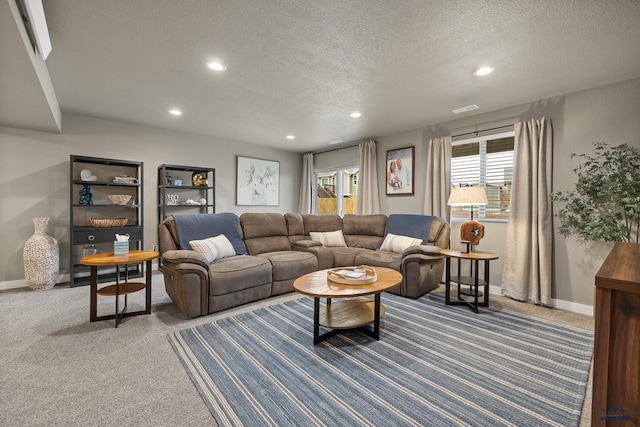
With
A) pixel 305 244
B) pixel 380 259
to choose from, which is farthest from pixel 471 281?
pixel 305 244

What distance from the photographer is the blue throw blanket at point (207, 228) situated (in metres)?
3.23

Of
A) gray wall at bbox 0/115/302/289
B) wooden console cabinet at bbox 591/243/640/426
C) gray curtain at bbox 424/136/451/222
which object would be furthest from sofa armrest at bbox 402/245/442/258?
gray wall at bbox 0/115/302/289

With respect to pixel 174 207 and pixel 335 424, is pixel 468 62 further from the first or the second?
pixel 174 207

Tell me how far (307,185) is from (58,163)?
14.0ft

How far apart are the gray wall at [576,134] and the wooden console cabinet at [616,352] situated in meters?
3.09

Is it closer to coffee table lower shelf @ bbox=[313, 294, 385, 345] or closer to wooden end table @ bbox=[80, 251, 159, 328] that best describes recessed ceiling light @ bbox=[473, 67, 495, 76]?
coffee table lower shelf @ bbox=[313, 294, 385, 345]

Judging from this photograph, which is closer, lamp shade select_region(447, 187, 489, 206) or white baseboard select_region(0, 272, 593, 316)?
white baseboard select_region(0, 272, 593, 316)

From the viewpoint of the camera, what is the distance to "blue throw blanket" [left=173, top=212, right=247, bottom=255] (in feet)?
10.6

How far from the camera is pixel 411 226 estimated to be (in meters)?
4.05

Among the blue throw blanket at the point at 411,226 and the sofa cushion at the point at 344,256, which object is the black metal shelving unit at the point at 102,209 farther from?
the blue throw blanket at the point at 411,226

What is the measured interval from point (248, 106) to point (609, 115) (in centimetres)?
404

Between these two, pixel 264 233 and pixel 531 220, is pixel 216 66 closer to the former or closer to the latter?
pixel 264 233

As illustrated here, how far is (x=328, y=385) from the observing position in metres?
1.69

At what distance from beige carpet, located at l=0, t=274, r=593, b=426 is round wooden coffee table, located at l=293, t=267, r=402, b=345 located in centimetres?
93
